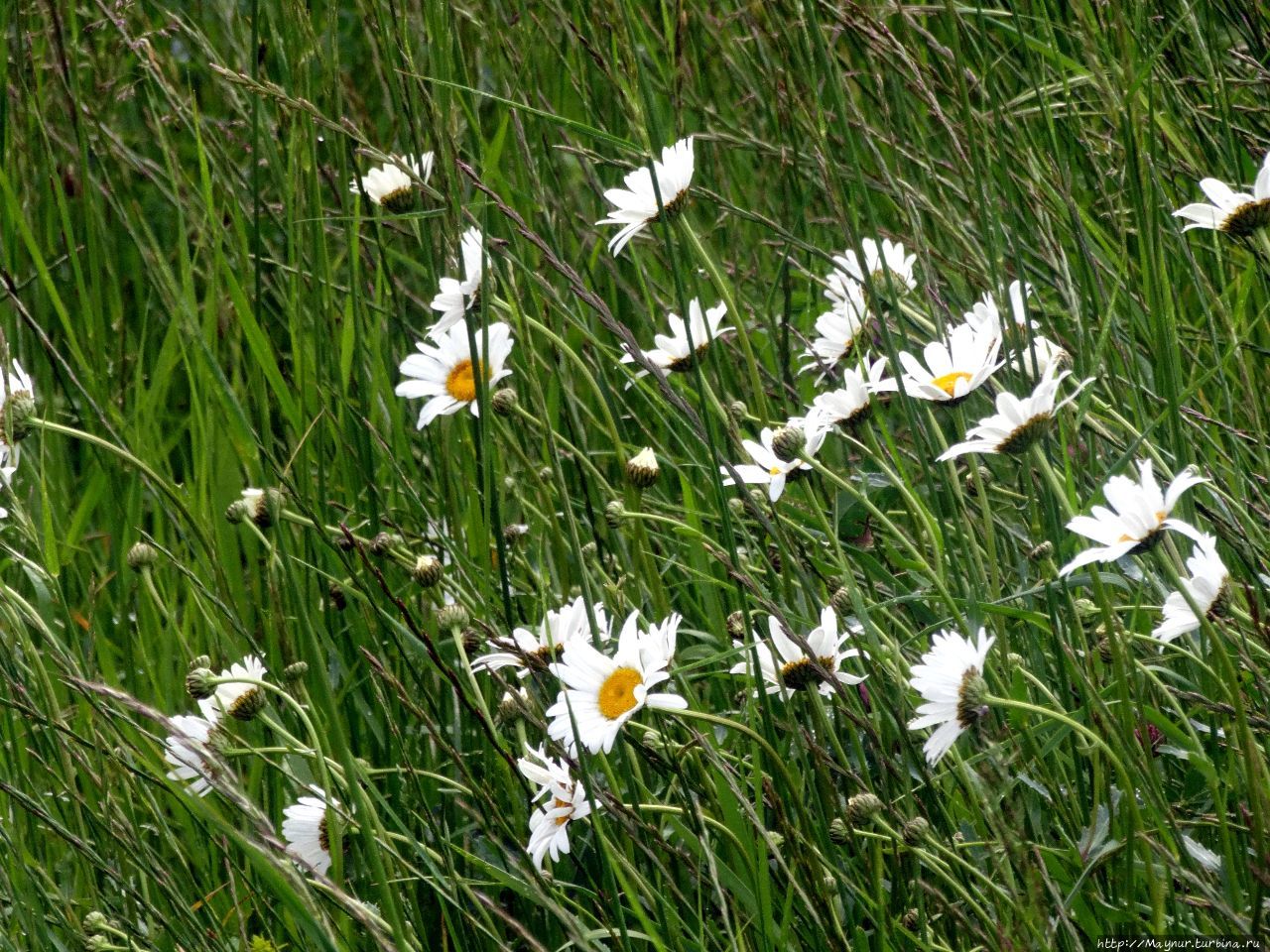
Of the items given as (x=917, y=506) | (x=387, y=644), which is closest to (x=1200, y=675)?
(x=917, y=506)

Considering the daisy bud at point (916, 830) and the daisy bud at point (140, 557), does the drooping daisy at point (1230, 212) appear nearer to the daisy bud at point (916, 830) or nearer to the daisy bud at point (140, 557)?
the daisy bud at point (916, 830)

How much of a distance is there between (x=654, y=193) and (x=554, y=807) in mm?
506

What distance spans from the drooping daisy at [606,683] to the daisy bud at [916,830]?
6.9 inches

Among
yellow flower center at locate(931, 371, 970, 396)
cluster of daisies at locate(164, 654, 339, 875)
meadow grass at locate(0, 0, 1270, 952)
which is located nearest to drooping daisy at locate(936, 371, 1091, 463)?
meadow grass at locate(0, 0, 1270, 952)

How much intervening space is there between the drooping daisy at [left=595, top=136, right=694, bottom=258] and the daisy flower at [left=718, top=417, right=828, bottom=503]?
0.72ft

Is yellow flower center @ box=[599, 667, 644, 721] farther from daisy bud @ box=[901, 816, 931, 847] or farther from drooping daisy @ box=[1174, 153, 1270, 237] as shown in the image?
drooping daisy @ box=[1174, 153, 1270, 237]

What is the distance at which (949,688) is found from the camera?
86cm

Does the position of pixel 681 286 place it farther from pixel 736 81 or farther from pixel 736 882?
pixel 736 81

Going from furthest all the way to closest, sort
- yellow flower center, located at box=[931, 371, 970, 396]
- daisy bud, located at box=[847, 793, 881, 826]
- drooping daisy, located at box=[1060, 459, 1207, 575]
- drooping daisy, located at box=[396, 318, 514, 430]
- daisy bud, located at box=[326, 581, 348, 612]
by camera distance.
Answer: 1. daisy bud, located at box=[326, 581, 348, 612]
2. drooping daisy, located at box=[396, 318, 514, 430]
3. yellow flower center, located at box=[931, 371, 970, 396]
4. daisy bud, located at box=[847, 793, 881, 826]
5. drooping daisy, located at box=[1060, 459, 1207, 575]

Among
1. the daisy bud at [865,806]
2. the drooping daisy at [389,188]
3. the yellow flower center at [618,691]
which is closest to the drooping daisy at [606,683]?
the yellow flower center at [618,691]

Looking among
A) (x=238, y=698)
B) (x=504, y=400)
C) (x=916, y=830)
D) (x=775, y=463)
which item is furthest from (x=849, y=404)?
(x=238, y=698)

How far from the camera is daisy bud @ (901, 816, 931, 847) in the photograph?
2.92 feet

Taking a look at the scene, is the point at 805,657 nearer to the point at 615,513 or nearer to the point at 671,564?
the point at 615,513

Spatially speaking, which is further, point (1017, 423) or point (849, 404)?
point (849, 404)
